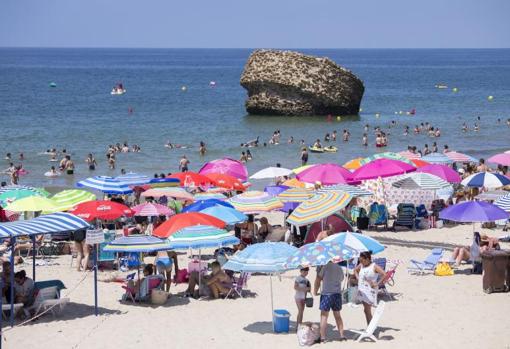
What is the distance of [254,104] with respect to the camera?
5681 cm

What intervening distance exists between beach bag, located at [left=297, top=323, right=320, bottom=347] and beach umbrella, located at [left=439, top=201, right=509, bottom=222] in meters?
5.18

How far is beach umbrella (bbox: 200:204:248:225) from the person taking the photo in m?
16.9

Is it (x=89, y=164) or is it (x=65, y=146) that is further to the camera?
(x=65, y=146)

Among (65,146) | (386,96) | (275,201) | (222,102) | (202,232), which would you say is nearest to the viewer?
(202,232)

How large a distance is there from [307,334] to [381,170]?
392 inches

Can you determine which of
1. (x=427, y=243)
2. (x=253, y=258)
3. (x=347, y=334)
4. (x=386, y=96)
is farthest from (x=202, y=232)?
(x=386, y=96)

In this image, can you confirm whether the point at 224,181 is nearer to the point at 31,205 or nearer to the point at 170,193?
the point at 170,193

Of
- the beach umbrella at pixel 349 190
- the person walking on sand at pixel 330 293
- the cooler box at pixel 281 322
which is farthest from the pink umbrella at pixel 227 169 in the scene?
the person walking on sand at pixel 330 293

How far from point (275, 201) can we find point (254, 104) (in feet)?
127

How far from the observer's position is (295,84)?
53875 mm

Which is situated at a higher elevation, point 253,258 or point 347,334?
point 253,258

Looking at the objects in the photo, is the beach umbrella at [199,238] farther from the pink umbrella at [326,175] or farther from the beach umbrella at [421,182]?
the beach umbrella at [421,182]

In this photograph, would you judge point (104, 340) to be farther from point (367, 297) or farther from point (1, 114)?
point (1, 114)

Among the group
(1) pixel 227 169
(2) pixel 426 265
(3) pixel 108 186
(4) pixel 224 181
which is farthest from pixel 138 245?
(1) pixel 227 169
